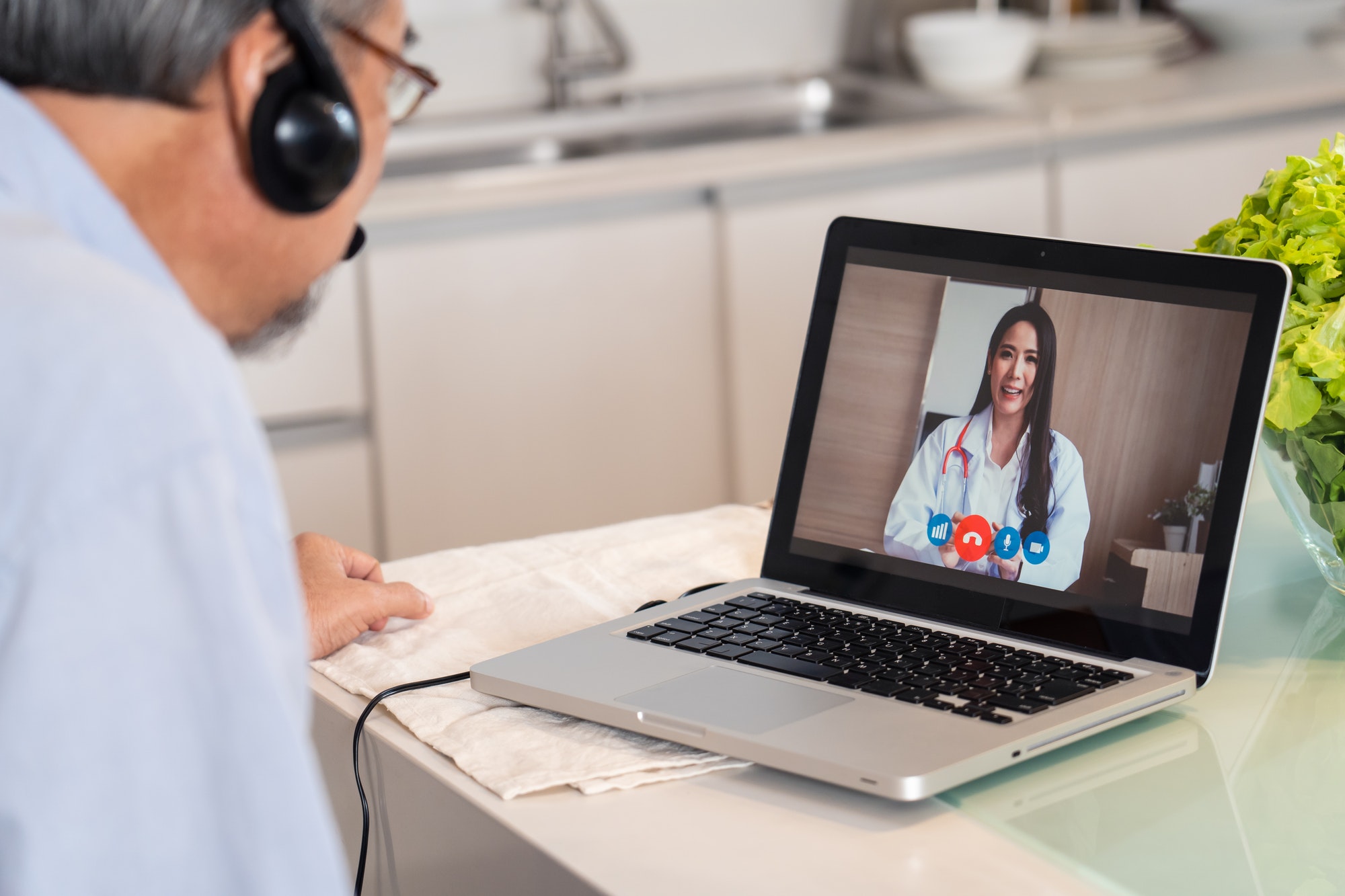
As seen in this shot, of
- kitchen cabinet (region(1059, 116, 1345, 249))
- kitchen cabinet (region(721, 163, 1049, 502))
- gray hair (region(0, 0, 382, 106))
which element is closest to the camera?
gray hair (region(0, 0, 382, 106))

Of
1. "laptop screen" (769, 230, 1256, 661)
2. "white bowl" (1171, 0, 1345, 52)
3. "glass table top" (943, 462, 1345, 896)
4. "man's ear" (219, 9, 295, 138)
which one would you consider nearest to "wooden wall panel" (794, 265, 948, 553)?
"laptop screen" (769, 230, 1256, 661)

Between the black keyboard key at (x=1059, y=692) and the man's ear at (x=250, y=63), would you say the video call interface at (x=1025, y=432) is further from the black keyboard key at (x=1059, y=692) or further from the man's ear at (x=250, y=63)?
the man's ear at (x=250, y=63)

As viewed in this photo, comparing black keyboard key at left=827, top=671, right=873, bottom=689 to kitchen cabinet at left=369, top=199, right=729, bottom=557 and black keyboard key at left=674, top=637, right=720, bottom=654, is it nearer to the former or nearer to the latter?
black keyboard key at left=674, top=637, right=720, bottom=654

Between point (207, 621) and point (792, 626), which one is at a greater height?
point (207, 621)

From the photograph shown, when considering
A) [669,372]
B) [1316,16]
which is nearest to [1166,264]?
[669,372]

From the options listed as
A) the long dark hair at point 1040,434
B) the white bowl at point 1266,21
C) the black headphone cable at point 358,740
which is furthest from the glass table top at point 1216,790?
the white bowl at point 1266,21

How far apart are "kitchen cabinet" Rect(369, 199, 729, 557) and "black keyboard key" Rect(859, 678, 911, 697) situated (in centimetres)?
151

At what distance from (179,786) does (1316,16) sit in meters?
3.12

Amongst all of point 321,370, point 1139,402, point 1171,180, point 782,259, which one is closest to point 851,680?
point 1139,402

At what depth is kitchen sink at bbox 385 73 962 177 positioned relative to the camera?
262cm

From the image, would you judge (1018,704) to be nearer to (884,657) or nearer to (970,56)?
(884,657)

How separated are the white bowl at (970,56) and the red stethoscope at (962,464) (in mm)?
2034

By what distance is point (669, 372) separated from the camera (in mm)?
2346

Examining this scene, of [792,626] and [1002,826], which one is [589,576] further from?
[1002,826]
